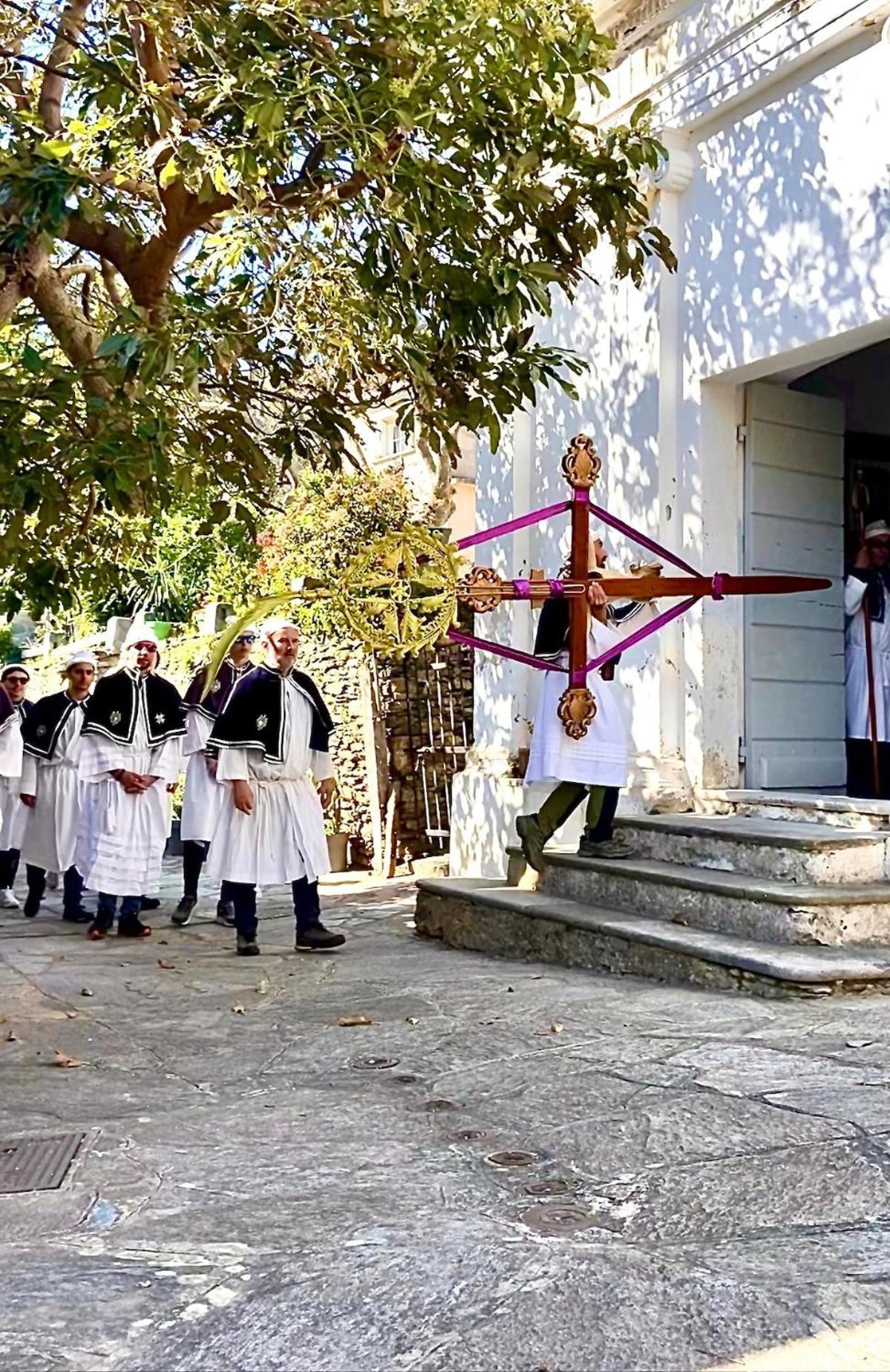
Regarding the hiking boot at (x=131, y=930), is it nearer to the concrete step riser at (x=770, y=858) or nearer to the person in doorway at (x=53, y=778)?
the person in doorway at (x=53, y=778)

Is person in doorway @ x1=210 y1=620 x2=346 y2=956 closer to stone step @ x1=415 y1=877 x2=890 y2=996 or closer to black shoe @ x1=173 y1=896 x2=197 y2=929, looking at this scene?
stone step @ x1=415 y1=877 x2=890 y2=996

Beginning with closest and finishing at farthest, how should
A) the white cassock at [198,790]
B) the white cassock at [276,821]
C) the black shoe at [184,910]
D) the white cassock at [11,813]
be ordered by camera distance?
the white cassock at [276,821], the black shoe at [184,910], the white cassock at [198,790], the white cassock at [11,813]

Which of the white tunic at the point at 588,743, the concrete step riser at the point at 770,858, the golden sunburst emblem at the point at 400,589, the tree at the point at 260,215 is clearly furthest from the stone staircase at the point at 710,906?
the tree at the point at 260,215

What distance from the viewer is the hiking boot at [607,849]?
25.3ft

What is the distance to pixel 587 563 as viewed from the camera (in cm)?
671

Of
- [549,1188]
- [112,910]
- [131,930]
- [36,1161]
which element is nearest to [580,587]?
[549,1188]

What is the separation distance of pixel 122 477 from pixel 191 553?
1445 centimetres

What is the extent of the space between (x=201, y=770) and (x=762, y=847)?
4.88 m

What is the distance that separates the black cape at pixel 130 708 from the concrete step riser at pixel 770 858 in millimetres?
3437

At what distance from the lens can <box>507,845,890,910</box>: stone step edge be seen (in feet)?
19.7

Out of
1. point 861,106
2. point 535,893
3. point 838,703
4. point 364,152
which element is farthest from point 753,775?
point 364,152

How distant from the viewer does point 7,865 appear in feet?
35.9

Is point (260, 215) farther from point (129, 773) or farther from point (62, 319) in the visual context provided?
point (129, 773)

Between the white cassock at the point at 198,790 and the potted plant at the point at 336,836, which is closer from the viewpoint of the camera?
the white cassock at the point at 198,790
